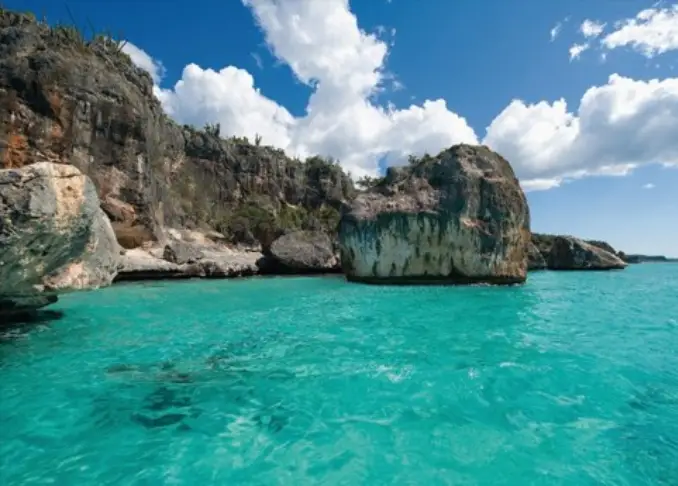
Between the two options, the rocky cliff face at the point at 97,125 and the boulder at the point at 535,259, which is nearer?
the rocky cliff face at the point at 97,125

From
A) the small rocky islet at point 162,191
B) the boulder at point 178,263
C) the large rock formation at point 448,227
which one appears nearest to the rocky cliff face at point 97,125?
the small rocky islet at point 162,191

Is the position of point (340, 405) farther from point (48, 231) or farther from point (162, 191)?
point (162, 191)

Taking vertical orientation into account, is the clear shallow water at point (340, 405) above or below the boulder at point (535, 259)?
below

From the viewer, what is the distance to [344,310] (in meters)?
14.8

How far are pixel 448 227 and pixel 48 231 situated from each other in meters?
23.5

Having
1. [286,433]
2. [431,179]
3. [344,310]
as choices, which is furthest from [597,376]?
[431,179]

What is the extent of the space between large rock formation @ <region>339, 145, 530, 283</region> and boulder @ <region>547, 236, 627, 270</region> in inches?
1351

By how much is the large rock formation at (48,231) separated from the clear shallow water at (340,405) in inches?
58.5

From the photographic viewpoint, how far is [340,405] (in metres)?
5.83

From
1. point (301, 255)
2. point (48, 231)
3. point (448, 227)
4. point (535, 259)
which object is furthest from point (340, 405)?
point (535, 259)

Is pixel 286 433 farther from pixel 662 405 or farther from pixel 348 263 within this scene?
pixel 348 263

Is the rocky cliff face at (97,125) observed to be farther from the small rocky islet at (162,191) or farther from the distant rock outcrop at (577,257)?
the distant rock outcrop at (577,257)

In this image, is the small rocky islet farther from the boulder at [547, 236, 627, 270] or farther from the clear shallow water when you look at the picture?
the boulder at [547, 236, 627, 270]

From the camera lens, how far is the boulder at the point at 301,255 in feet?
125
